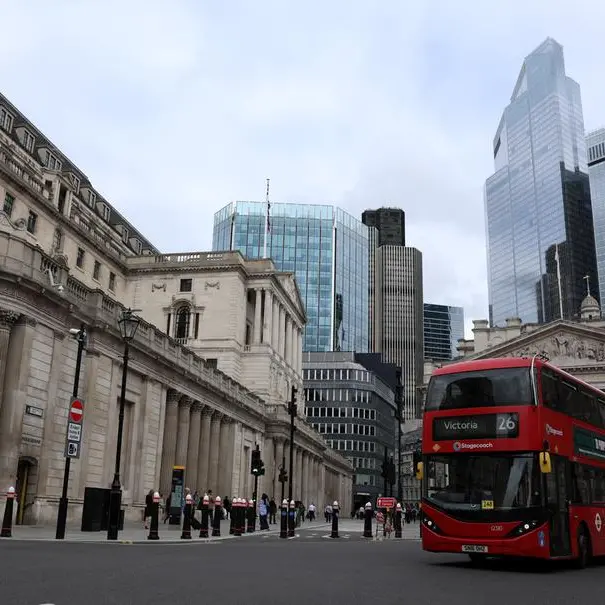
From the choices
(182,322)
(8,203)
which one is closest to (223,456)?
(182,322)

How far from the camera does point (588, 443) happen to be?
690 inches

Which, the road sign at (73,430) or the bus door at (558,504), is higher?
the road sign at (73,430)

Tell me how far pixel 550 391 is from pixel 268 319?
51.4 metres

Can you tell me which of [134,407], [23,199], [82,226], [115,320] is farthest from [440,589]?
[82,226]

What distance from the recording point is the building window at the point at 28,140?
54384mm

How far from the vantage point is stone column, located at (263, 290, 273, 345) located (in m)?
66.1

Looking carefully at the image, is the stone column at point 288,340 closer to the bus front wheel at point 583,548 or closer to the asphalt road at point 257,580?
the asphalt road at point 257,580

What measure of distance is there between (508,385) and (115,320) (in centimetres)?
2109

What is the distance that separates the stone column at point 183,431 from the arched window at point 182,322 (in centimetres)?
2172

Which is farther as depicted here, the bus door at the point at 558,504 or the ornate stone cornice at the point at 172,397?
the ornate stone cornice at the point at 172,397

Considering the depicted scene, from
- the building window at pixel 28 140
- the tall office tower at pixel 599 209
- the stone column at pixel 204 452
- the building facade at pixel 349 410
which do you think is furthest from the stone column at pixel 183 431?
the tall office tower at pixel 599 209

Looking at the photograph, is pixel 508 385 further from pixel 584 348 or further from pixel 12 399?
pixel 584 348

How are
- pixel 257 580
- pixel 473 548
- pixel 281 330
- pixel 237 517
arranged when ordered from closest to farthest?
pixel 257 580
pixel 473 548
pixel 237 517
pixel 281 330

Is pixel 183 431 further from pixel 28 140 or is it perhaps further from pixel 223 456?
pixel 28 140
